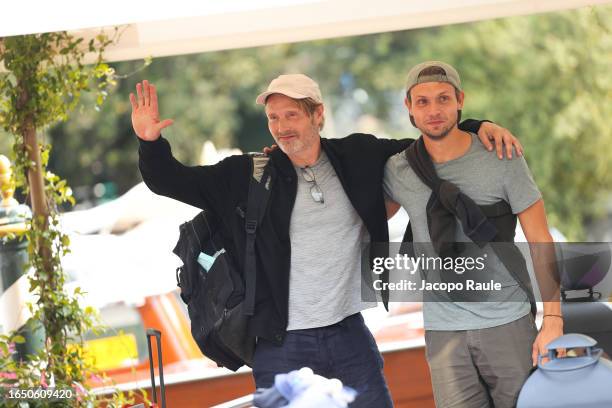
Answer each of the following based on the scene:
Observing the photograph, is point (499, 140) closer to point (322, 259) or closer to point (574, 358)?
point (322, 259)

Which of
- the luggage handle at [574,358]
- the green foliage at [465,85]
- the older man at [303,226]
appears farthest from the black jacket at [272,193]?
the green foliage at [465,85]

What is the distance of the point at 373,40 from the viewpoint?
20156 mm

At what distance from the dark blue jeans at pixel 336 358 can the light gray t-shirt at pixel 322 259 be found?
0.15ft

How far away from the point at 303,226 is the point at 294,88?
1.52 ft

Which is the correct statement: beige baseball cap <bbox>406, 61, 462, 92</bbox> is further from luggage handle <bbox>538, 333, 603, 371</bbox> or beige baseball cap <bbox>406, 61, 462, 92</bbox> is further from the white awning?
luggage handle <bbox>538, 333, 603, 371</bbox>

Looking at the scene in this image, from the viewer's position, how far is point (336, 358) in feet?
10.9

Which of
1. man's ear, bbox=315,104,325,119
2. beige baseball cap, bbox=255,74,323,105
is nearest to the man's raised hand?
beige baseball cap, bbox=255,74,323,105

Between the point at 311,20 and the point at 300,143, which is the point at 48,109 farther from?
the point at 300,143

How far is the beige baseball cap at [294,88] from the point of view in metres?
3.29

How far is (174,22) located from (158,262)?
2.23 m

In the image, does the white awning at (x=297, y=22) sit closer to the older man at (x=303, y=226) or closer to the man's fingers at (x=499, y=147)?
the older man at (x=303, y=226)

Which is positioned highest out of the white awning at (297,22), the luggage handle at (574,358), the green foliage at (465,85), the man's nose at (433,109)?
the green foliage at (465,85)

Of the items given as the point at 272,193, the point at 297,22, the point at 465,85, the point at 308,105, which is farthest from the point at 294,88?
the point at 465,85

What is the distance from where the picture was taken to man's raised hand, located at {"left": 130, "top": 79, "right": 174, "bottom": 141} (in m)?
3.23
